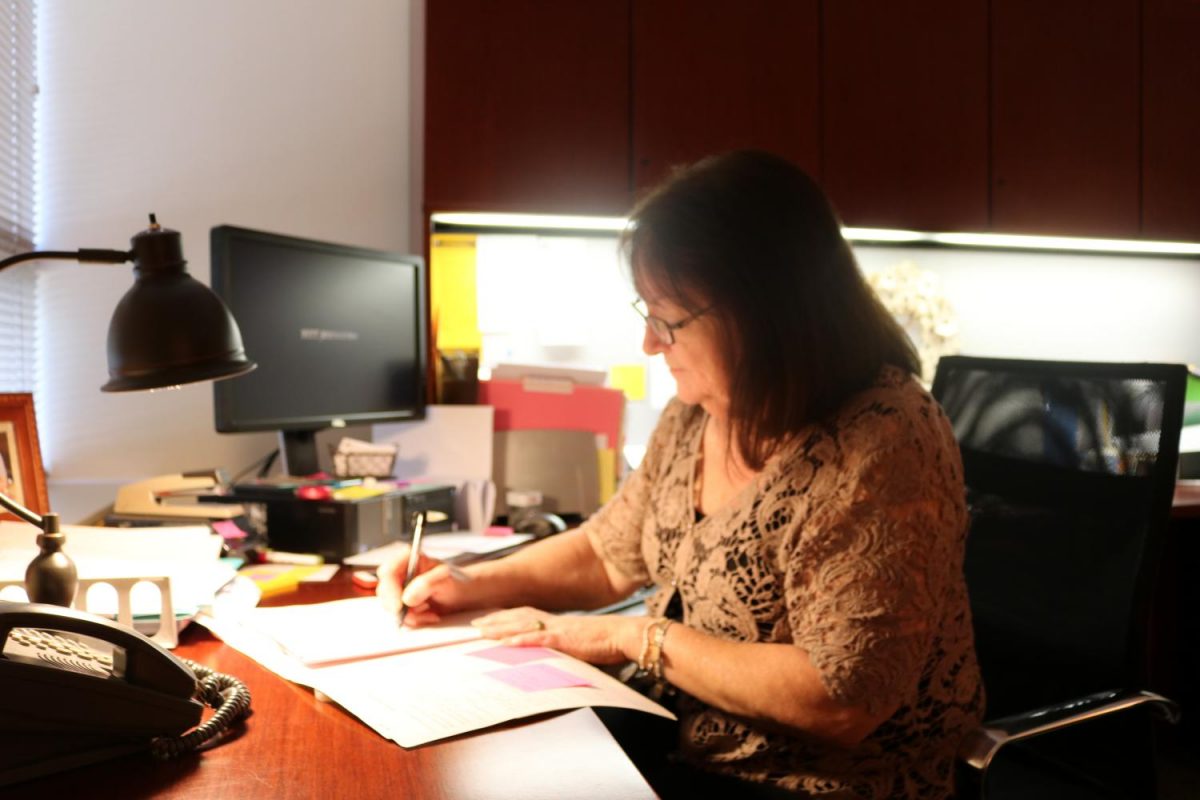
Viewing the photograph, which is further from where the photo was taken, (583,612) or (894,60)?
(894,60)

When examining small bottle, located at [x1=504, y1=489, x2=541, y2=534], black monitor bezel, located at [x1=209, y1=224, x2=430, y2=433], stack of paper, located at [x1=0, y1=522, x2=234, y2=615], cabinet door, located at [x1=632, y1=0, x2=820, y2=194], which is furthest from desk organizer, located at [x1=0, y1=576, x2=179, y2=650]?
cabinet door, located at [x1=632, y1=0, x2=820, y2=194]

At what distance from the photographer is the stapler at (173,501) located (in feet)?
4.83

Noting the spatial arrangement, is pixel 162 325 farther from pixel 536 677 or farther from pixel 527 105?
pixel 527 105

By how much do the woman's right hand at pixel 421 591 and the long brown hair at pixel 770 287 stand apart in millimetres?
418

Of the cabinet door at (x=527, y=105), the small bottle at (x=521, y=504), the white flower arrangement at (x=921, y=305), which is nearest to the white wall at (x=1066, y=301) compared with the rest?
the white flower arrangement at (x=921, y=305)

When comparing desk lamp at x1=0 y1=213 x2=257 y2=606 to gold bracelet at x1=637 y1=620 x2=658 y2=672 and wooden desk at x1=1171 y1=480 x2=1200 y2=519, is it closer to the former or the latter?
gold bracelet at x1=637 y1=620 x2=658 y2=672

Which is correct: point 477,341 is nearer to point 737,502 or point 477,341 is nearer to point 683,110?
point 683,110

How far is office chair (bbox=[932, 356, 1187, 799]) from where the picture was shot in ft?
3.85

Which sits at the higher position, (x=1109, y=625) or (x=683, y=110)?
(x=683, y=110)

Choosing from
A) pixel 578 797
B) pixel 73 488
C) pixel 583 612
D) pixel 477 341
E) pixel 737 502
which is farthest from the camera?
pixel 477 341

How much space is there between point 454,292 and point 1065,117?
67.3 inches

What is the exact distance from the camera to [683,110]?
7.48 feet

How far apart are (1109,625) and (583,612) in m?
0.71

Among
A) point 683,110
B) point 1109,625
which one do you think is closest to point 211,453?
point 683,110
